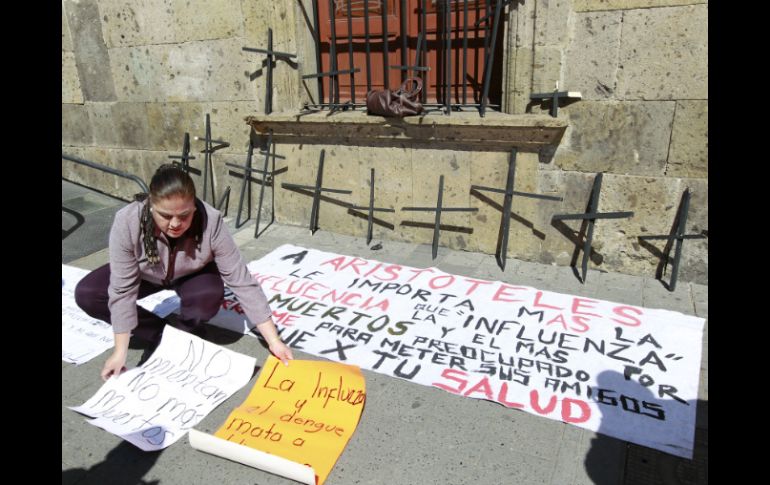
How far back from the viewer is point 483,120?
13.0ft

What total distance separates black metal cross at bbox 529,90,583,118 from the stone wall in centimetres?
6

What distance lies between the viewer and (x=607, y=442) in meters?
2.27

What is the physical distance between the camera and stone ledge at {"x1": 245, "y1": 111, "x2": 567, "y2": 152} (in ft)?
12.7

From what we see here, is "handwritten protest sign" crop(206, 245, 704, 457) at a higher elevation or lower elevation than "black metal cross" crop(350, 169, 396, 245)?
lower

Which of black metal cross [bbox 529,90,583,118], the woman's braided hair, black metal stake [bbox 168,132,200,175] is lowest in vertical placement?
the woman's braided hair

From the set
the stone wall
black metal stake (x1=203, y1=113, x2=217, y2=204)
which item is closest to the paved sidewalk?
the stone wall

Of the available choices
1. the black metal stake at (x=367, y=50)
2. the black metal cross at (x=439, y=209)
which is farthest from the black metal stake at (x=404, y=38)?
the black metal cross at (x=439, y=209)

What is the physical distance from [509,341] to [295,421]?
139 centimetres

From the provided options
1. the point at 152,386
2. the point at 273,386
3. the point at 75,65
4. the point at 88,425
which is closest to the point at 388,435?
the point at 273,386

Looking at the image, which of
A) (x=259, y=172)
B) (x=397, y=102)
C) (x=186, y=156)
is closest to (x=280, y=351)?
(x=397, y=102)

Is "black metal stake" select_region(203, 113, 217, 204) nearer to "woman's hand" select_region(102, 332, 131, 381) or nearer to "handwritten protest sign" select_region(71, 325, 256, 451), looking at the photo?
"handwritten protest sign" select_region(71, 325, 256, 451)

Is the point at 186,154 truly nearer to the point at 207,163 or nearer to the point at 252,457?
the point at 207,163

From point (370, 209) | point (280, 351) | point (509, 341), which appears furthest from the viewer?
point (370, 209)

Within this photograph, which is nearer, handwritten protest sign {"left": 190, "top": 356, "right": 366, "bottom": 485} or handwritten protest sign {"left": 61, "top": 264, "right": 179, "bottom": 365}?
handwritten protest sign {"left": 190, "top": 356, "right": 366, "bottom": 485}
